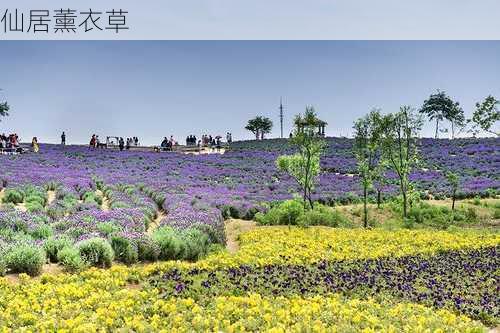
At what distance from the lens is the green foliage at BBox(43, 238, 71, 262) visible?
600 inches

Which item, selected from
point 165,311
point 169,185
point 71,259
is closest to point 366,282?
point 165,311

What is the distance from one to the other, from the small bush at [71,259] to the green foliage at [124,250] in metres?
1.45

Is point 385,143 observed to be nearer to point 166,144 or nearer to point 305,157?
point 305,157

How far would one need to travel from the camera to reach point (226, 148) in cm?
7412

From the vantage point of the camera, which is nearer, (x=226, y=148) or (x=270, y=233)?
(x=270, y=233)

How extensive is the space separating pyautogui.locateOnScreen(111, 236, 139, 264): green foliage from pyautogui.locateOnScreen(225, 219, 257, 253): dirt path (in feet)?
15.0

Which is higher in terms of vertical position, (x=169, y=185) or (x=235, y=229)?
(x=169, y=185)

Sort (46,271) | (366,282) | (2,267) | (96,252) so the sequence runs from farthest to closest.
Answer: (96,252)
(46,271)
(366,282)
(2,267)

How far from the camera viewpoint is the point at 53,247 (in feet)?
50.1

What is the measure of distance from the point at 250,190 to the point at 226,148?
36692mm

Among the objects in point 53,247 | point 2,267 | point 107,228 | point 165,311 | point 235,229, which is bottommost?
point 235,229

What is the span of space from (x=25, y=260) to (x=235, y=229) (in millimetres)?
12458

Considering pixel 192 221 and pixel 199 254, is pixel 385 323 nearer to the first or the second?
pixel 199 254

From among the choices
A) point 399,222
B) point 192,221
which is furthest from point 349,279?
point 399,222
